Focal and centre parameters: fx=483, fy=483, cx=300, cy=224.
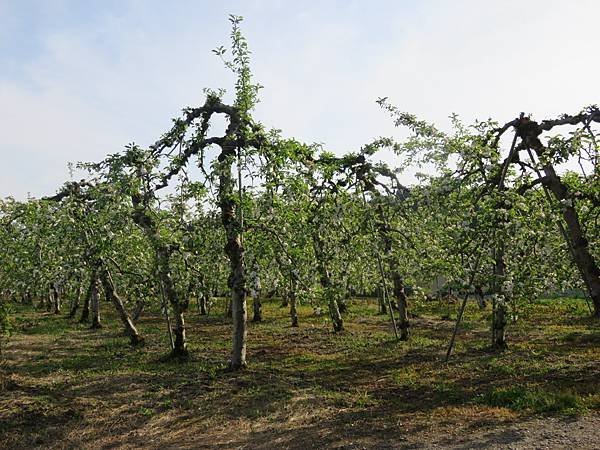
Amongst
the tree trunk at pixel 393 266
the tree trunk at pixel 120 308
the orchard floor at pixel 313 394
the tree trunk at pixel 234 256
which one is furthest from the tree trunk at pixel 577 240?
the tree trunk at pixel 120 308

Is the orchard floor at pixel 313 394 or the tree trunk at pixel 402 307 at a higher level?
the tree trunk at pixel 402 307

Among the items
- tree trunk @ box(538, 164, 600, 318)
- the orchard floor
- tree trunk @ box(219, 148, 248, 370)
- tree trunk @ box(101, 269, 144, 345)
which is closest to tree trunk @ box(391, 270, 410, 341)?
the orchard floor

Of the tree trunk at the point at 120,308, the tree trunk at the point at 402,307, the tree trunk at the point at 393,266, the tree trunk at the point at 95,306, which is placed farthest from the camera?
the tree trunk at the point at 95,306

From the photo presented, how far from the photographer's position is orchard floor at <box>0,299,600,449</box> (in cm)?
980

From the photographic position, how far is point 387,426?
33.9 ft

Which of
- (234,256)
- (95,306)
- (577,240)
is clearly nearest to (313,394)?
(234,256)

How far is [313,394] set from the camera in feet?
42.9

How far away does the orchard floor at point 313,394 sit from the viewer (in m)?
9.80

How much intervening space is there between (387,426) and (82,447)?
6370 mm

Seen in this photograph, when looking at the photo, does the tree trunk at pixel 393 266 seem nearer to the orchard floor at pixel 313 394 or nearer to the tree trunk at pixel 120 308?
the orchard floor at pixel 313 394

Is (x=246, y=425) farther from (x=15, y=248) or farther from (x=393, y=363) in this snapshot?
(x=15, y=248)

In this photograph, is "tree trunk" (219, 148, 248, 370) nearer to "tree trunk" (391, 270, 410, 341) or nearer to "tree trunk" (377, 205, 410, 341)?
"tree trunk" (377, 205, 410, 341)

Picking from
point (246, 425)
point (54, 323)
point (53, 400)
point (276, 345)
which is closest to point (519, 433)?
point (246, 425)

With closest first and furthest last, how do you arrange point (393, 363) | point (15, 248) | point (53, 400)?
point (53, 400) < point (393, 363) < point (15, 248)
